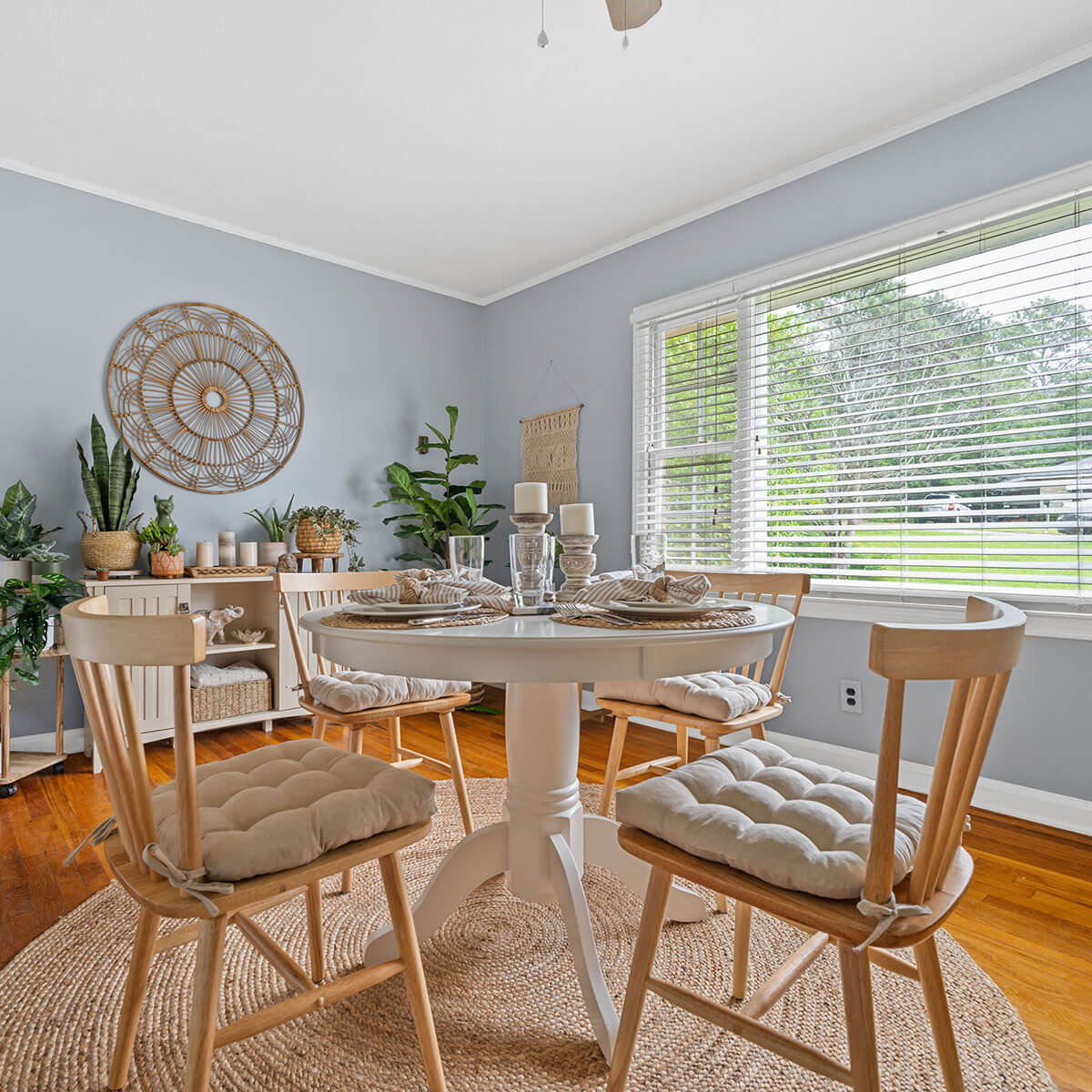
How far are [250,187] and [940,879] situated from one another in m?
3.57

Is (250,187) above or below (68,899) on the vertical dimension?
above

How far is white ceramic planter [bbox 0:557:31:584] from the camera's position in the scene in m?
2.74

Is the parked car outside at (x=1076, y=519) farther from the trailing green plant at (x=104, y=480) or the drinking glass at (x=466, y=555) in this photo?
the trailing green plant at (x=104, y=480)

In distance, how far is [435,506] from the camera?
13.2ft

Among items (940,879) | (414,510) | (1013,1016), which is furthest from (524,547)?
(414,510)

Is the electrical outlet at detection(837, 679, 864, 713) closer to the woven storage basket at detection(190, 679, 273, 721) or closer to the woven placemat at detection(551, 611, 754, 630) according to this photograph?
the woven placemat at detection(551, 611, 754, 630)

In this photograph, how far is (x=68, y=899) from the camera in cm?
182

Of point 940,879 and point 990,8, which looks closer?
point 940,879

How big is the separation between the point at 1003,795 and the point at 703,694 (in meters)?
1.36

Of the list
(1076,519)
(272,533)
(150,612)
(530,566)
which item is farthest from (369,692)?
(1076,519)

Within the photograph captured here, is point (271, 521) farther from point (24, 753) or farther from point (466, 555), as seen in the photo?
point (466, 555)

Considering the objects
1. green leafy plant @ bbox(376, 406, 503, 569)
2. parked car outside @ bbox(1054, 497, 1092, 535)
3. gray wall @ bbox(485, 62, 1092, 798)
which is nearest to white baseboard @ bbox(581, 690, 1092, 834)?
gray wall @ bbox(485, 62, 1092, 798)

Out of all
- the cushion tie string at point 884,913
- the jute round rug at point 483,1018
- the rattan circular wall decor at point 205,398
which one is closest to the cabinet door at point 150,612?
the rattan circular wall decor at point 205,398

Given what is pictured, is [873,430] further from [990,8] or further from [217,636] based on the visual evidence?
[217,636]
